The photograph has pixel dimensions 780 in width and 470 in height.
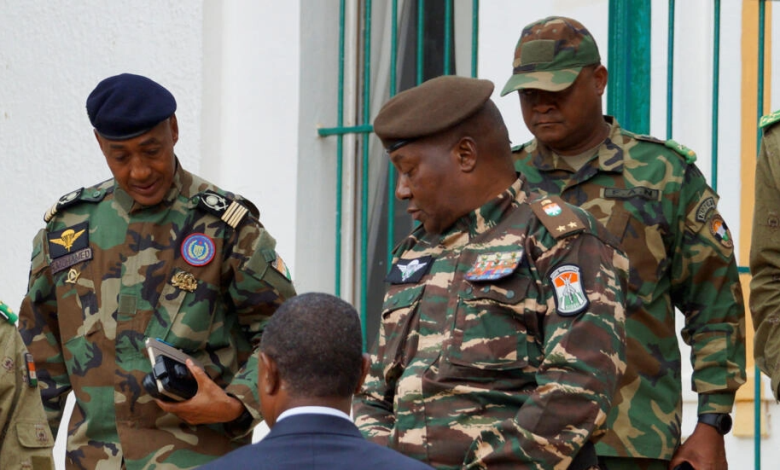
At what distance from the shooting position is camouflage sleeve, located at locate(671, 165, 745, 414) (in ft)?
13.4

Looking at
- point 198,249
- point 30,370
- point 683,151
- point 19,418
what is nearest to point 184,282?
point 198,249

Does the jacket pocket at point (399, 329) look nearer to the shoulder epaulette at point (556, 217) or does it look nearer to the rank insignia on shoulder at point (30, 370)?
the shoulder epaulette at point (556, 217)

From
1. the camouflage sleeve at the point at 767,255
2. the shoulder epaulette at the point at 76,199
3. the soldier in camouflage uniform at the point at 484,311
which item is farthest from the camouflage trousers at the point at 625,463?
the shoulder epaulette at the point at 76,199

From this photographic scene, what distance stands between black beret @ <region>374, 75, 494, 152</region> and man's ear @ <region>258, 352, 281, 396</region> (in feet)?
3.24

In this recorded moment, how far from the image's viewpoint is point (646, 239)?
13.5 ft

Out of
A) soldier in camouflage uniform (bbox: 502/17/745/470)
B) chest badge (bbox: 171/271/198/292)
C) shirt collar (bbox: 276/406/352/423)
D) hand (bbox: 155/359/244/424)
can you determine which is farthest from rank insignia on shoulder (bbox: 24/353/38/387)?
shirt collar (bbox: 276/406/352/423)

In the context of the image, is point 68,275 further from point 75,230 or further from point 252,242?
point 252,242

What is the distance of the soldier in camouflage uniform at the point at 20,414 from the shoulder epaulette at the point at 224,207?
67 centimetres

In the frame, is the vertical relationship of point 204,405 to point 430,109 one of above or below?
Answer: below

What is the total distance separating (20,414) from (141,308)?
0.46 meters

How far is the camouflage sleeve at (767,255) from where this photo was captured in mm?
3951

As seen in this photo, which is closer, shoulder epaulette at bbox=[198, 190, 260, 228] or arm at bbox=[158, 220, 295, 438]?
arm at bbox=[158, 220, 295, 438]

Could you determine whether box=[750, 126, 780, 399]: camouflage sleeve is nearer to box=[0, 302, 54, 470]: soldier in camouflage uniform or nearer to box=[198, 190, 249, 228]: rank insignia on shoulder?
box=[198, 190, 249, 228]: rank insignia on shoulder

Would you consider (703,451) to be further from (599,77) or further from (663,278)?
(599,77)
